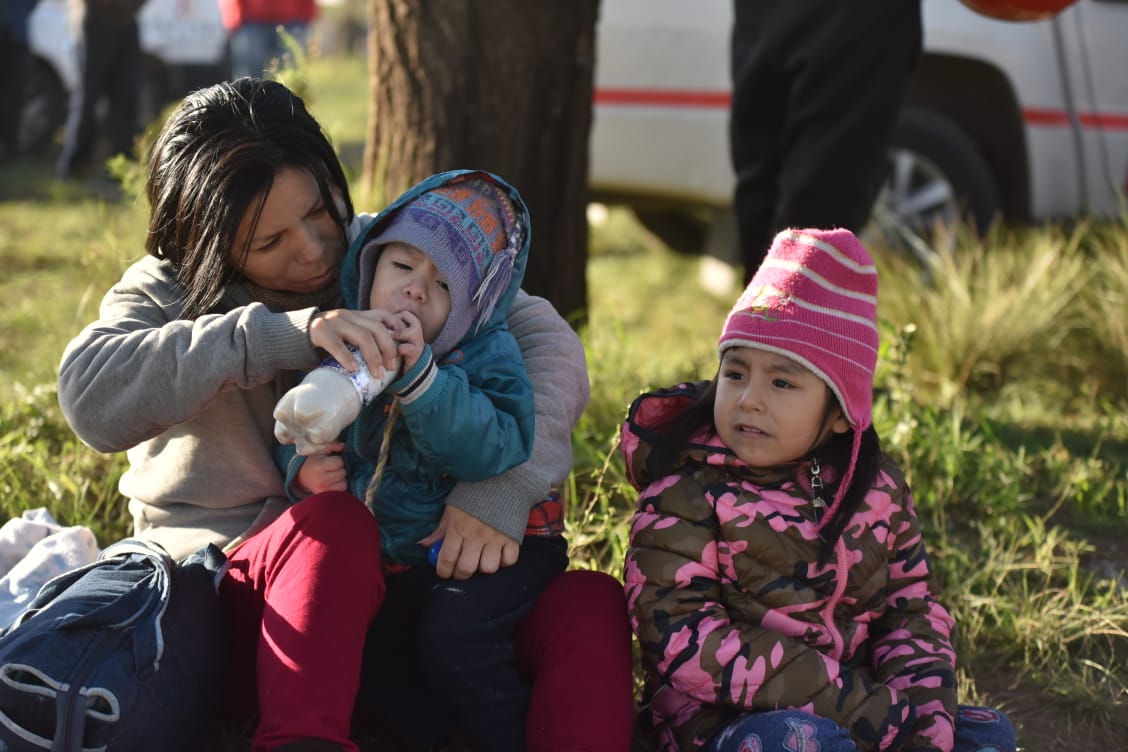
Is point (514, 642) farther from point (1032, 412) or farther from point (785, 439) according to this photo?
point (1032, 412)

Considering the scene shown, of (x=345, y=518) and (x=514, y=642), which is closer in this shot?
(x=345, y=518)

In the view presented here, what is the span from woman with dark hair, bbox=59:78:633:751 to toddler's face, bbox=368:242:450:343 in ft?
0.43

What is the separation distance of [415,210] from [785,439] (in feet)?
2.52

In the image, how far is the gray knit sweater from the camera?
208 centimetres

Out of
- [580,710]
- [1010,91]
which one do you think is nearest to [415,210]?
[580,710]

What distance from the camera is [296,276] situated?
2.30 metres

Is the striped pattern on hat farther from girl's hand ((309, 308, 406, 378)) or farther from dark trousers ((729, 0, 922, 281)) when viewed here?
dark trousers ((729, 0, 922, 281))

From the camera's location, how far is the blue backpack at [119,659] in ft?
6.25

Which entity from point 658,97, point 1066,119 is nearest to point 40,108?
point 658,97

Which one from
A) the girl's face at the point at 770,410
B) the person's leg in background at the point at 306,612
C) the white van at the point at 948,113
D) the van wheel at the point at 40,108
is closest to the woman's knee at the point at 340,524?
the person's leg in background at the point at 306,612

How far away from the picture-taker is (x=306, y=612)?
6.62 ft

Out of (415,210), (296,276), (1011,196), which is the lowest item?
(1011,196)

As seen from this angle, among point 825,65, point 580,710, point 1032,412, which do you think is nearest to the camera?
point 580,710

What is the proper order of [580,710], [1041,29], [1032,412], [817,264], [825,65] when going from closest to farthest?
[580,710] < [817,264] < [825,65] < [1032,412] < [1041,29]
